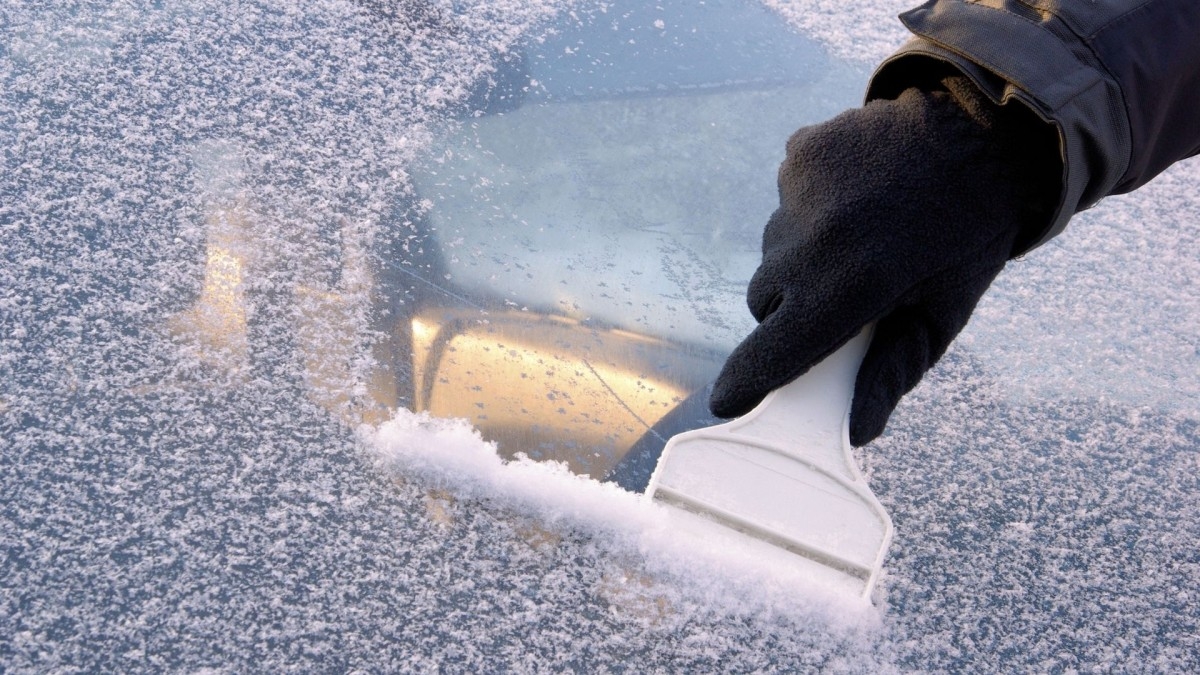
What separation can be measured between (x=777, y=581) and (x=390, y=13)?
2.65 ft

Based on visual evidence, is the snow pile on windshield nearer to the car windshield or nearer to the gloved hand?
the car windshield

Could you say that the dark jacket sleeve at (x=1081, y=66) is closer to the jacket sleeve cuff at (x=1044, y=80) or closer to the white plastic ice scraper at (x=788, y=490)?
the jacket sleeve cuff at (x=1044, y=80)

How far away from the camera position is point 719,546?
2.57 ft

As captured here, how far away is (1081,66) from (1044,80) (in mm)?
54

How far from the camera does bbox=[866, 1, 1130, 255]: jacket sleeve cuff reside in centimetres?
79

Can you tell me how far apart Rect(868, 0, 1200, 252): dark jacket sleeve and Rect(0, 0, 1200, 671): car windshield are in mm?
255

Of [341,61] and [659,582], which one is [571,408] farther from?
[341,61]

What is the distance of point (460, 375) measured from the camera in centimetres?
86

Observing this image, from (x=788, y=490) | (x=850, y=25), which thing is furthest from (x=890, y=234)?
(x=850, y=25)

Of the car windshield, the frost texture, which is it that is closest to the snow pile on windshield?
the car windshield

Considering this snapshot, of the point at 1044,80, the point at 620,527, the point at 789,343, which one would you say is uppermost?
the point at 1044,80

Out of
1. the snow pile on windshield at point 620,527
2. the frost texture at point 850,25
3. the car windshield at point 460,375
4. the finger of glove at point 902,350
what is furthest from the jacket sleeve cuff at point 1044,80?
the frost texture at point 850,25

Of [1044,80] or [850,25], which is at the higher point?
[1044,80]

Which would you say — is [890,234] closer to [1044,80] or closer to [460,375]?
[1044,80]
